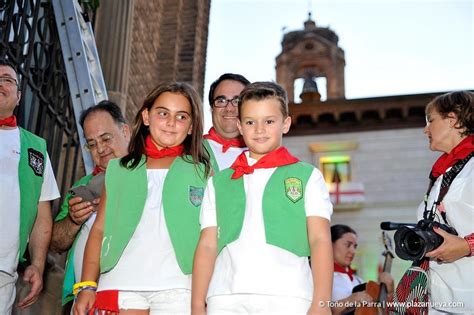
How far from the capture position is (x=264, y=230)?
243 centimetres

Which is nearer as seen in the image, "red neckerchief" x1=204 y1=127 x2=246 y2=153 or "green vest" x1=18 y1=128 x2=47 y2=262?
"green vest" x1=18 y1=128 x2=47 y2=262

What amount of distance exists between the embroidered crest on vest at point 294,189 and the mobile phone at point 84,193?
1.27 m

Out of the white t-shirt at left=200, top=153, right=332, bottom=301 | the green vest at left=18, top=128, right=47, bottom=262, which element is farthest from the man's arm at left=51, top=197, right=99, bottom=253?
the white t-shirt at left=200, top=153, right=332, bottom=301

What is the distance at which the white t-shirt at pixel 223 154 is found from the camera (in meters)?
3.53

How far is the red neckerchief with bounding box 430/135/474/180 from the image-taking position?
2.99 meters

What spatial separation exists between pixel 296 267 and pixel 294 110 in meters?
21.2

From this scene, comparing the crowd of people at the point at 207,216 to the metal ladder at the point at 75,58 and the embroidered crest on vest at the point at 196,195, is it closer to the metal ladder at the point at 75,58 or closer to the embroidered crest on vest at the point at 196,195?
the embroidered crest on vest at the point at 196,195

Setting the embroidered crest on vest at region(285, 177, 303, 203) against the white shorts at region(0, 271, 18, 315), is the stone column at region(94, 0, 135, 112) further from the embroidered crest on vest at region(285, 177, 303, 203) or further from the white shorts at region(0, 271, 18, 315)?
the embroidered crest on vest at region(285, 177, 303, 203)

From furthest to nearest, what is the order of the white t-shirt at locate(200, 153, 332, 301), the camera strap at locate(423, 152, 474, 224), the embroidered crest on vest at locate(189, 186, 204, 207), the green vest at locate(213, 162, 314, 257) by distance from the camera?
the camera strap at locate(423, 152, 474, 224) < the embroidered crest on vest at locate(189, 186, 204, 207) < the green vest at locate(213, 162, 314, 257) < the white t-shirt at locate(200, 153, 332, 301)

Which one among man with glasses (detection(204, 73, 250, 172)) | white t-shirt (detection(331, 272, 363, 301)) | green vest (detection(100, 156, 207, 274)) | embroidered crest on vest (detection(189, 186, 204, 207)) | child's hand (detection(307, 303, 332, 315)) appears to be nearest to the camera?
child's hand (detection(307, 303, 332, 315))

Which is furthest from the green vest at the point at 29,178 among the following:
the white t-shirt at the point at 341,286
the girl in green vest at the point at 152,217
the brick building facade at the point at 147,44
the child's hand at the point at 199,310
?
the brick building facade at the point at 147,44

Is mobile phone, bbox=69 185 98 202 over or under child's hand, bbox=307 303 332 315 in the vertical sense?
over

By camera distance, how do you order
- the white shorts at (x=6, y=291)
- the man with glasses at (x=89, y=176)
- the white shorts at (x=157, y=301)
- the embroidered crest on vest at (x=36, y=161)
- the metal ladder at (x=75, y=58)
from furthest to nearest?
1. the metal ladder at (x=75, y=58)
2. the man with glasses at (x=89, y=176)
3. the embroidered crest on vest at (x=36, y=161)
4. the white shorts at (x=6, y=291)
5. the white shorts at (x=157, y=301)

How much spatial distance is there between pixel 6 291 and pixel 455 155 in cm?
242
